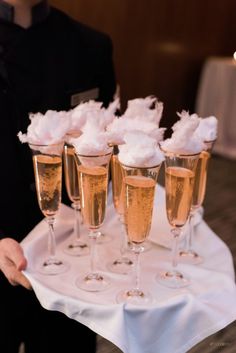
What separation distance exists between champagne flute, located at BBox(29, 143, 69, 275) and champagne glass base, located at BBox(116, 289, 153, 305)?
0.20 metres

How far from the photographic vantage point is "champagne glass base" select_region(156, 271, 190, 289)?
4.33ft

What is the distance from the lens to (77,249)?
150 cm

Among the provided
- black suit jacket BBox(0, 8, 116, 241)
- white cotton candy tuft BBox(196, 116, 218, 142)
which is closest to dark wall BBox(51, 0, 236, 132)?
black suit jacket BBox(0, 8, 116, 241)

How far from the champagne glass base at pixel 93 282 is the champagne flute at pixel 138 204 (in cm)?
7

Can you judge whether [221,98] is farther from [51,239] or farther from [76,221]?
[51,239]

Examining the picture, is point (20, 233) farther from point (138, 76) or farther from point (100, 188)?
point (138, 76)

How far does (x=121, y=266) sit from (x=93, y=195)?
0.25m

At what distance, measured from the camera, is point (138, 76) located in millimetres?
5305

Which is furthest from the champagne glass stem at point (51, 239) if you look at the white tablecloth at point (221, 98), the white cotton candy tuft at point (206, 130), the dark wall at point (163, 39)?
the white tablecloth at point (221, 98)

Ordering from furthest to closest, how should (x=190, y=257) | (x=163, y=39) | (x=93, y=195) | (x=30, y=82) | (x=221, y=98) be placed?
(x=221, y=98) → (x=163, y=39) → (x=30, y=82) → (x=190, y=257) → (x=93, y=195)

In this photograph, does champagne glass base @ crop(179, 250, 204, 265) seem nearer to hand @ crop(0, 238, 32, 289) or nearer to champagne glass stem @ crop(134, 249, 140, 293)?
champagne glass stem @ crop(134, 249, 140, 293)

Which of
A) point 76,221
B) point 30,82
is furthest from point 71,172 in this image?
point 30,82

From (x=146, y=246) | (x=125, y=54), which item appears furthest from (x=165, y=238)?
(x=125, y=54)

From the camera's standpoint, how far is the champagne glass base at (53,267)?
1372mm
